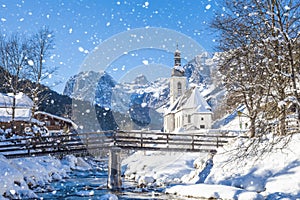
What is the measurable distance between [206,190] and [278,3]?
10671 mm

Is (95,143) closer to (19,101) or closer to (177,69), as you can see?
(19,101)

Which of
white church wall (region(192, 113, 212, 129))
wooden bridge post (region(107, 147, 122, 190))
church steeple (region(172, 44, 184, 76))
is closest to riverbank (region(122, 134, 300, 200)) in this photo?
wooden bridge post (region(107, 147, 122, 190))

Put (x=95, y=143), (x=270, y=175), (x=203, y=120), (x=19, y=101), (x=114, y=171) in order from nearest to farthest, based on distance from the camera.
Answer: (x=270, y=175) < (x=114, y=171) < (x=95, y=143) < (x=19, y=101) < (x=203, y=120)

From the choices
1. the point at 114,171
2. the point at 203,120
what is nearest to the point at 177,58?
the point at 203,120

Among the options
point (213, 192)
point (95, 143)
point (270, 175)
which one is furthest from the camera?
point (95, 143)

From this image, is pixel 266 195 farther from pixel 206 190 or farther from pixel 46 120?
pixel 46 120

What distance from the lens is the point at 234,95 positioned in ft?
69.0

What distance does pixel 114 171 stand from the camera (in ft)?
70.1

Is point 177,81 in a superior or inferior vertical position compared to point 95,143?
superior

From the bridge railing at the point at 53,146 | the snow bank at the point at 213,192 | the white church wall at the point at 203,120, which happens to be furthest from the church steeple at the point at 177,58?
the snow bank at the point at 213,192

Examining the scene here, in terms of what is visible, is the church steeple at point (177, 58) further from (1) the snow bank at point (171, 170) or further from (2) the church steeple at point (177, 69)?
(1) the snow bank at point (171, 170)

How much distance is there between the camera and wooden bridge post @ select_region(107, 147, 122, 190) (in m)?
21.0

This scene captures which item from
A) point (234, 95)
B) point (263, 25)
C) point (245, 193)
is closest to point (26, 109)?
point (234, 95)

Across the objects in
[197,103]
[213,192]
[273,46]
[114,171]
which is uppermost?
[197,103]
